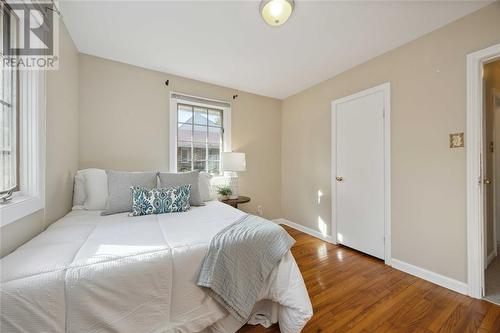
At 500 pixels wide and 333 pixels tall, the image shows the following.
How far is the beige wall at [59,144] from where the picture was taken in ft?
4.28

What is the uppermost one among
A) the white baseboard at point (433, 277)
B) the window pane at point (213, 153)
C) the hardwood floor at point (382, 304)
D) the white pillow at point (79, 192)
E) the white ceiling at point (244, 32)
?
the white ceiling at point (244, 32)

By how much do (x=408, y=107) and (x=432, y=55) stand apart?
0.49m

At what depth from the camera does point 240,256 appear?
1.21 metres

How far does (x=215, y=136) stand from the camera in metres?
3.20

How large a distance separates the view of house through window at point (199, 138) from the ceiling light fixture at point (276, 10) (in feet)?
5.63

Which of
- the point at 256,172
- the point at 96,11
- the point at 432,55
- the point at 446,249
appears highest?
the point at 96,11

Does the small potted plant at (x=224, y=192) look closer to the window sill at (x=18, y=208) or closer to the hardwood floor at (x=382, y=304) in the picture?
the hardwood floor at (x=382, y=304)

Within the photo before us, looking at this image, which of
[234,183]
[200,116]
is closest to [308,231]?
[234,183]

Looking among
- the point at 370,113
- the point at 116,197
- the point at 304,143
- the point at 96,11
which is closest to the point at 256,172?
the point at 304,143

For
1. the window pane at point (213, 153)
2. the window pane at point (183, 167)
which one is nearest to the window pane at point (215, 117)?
the window pane at point (213, 153)

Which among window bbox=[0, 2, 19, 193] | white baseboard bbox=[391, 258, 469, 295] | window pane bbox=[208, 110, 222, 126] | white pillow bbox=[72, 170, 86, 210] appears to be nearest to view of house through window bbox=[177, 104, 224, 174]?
window pane bbox=[208, 110, 222, 126]

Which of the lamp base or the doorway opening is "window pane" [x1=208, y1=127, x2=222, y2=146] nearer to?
the lamp base

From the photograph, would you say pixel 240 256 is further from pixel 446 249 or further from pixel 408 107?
pixel 408 107

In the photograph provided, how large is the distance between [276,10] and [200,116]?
1.84m
